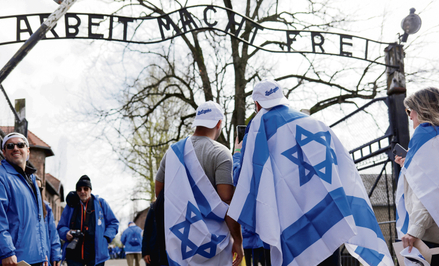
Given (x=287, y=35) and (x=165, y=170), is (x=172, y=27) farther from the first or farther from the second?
(x=165, y=170)

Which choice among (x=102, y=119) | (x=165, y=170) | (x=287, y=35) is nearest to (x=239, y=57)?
(x=102, y=119)

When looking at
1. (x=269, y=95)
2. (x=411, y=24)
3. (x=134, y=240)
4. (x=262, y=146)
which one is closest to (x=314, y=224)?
(x=262, y=146)

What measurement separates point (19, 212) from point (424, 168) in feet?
12.5

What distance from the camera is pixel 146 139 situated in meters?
26.0

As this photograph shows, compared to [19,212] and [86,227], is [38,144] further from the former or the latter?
[19,212]

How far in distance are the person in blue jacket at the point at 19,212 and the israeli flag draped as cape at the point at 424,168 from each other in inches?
140

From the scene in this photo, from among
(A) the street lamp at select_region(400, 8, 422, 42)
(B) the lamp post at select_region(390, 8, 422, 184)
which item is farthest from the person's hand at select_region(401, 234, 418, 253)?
(A) the street lamp at select_region(400, 8, 422, 42)

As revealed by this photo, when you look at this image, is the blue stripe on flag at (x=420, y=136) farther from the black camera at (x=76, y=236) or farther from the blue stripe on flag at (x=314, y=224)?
the black camera at (x=76, y=236)

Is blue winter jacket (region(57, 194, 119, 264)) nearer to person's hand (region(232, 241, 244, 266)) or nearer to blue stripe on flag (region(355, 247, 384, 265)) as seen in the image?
person's hand (region(232, 241, 244, 266))

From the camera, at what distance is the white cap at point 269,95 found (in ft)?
11.7

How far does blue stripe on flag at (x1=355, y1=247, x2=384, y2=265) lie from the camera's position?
10.5ft

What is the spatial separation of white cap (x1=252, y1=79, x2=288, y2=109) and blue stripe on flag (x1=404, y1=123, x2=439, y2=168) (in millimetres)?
1066

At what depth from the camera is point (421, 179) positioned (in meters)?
3.33

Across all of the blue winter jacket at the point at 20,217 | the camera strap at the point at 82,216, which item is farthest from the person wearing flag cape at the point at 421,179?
the camera strap at the point at 82,216
